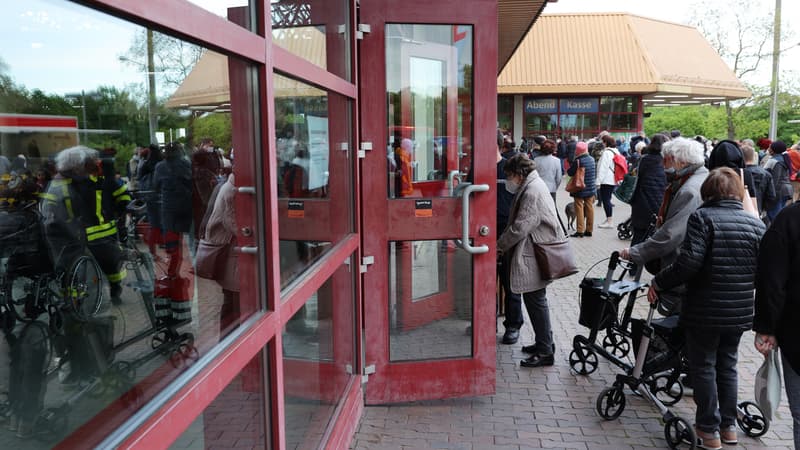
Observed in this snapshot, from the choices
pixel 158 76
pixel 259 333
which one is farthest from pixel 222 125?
pixel 259 333

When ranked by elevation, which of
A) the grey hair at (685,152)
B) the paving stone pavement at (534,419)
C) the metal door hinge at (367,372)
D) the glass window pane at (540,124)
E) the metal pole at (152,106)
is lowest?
the paving stone pavement at (534,419)

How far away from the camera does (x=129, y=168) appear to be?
2.14 metres

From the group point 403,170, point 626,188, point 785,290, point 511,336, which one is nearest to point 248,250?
point 403,170

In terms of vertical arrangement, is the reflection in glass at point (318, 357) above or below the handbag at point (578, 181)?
below

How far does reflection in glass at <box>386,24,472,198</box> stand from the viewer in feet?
14.0

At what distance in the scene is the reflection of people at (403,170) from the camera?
14.4ft

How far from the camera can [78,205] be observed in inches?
86.7

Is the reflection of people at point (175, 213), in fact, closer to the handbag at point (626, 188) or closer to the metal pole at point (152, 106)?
the metal pole at point (152, 106)

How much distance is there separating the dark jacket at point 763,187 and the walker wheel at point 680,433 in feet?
20.7

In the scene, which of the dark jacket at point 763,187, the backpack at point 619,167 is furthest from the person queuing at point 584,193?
the dark jacket at point 763,187

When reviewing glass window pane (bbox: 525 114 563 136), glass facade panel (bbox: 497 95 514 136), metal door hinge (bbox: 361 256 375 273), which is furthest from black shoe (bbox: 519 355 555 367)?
glass window pane (bbox: 525 114 563 136)

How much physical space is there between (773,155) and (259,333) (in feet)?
35.8

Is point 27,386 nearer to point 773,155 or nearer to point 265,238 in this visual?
point 265,238

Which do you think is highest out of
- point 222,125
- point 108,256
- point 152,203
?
point 222,125
